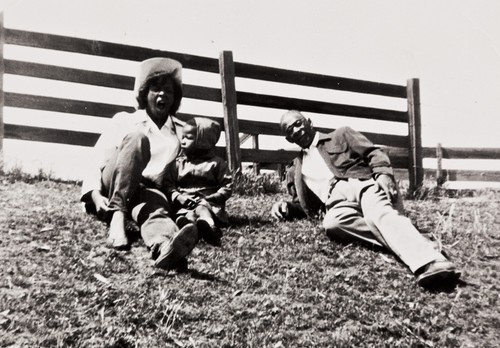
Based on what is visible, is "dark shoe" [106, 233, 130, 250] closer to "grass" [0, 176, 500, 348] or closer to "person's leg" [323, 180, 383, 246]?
"grass" [0, 176, 500, 348]

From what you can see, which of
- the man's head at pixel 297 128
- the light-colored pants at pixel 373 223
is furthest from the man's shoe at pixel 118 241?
the man's head at pixel 297 128

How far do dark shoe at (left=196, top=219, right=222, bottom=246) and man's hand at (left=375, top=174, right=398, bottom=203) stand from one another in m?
1.56

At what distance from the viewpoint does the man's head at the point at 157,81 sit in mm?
5332

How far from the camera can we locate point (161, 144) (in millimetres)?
5270

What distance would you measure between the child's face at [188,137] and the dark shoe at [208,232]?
3.20 ft

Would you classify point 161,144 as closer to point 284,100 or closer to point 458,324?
point 458,324

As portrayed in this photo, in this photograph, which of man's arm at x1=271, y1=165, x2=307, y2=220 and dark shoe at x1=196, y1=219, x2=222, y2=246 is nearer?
dark shoe at x1=196, y1=219, x2=222, y2=246

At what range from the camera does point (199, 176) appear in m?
5.31

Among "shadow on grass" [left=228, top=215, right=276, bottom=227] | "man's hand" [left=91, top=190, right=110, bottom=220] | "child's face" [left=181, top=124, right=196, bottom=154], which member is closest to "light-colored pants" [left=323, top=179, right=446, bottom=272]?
"shadow on grass" [left=228, top=215, right=276, bottom=227]

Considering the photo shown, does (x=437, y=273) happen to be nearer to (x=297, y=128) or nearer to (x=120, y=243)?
(x=297, y=128)

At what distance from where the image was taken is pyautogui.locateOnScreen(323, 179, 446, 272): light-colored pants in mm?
4254

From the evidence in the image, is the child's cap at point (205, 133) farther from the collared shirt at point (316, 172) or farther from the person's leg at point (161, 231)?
the collared shirt at point (316, 172)

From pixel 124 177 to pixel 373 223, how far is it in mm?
2202

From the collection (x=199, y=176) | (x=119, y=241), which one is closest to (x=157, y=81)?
(x=199, y=176)
